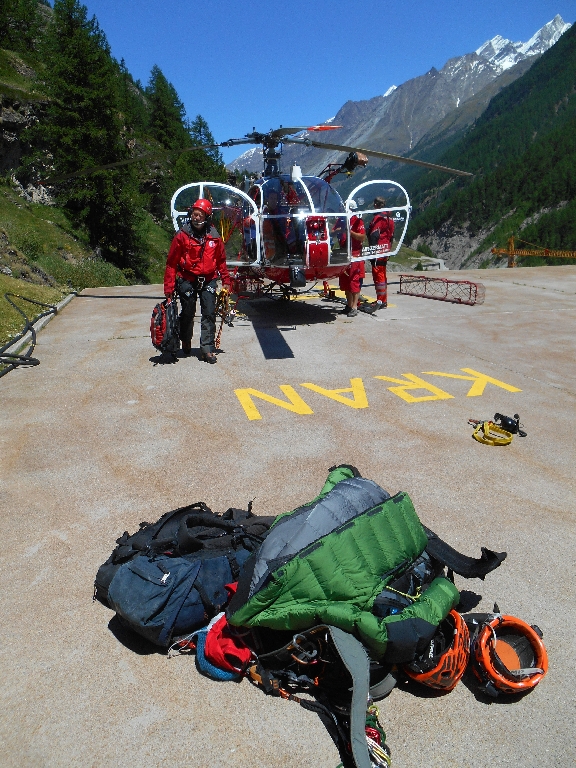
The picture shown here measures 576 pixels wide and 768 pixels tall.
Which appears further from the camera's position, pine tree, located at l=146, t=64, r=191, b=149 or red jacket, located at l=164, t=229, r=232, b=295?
pine tree, located at l=146, t=64, r=191, b=149

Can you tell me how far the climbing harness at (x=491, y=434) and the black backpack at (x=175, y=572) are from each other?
3039mm

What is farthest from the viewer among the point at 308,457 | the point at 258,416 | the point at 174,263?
the point at 174,263

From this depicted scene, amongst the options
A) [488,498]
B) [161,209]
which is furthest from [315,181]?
[161,209]

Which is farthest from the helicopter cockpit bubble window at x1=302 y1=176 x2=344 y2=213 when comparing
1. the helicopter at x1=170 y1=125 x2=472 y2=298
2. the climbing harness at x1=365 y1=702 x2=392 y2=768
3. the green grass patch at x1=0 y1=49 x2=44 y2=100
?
the green grass patch at x1=0 y1=49 x2=44 y2=100

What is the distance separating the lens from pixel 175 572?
3.16m

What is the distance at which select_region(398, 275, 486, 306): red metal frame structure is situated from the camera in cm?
1448

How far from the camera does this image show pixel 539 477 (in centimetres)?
506

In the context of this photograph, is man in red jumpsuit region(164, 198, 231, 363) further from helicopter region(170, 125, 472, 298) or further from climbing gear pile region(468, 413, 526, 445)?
climbing gear pile region(468, 413, 526, 445)

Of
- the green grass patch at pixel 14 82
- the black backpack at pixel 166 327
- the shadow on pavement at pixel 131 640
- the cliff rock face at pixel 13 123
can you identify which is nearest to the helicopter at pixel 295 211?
the black backpack at pixel 166 327

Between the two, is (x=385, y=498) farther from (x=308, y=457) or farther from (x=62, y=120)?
(x=62, y=120)

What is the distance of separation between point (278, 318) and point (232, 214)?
2579mm

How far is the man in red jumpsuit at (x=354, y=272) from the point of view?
34.7 ft

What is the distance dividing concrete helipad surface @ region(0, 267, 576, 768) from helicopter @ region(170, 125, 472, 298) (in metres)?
1.43

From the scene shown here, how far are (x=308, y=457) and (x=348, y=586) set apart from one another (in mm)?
2719
